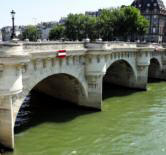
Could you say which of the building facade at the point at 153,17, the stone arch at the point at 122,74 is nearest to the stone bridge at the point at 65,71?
the stone arch at the point at 122,74

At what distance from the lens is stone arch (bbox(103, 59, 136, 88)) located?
35.0 m

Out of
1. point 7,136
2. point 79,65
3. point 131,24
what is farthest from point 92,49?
point 131,24

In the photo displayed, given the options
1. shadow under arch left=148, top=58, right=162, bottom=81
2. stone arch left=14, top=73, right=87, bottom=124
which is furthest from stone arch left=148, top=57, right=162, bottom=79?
stone arch left=14, top=73, right=87, bottom=124

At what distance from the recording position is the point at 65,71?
70.0 ft

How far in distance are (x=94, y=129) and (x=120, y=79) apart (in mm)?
17440

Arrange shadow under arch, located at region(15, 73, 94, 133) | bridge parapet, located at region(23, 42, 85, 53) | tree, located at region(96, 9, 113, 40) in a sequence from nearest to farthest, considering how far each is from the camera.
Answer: bridge parapet, located at region(23, 42, 85, 53) → shadow under arch, located at region(15, 73, 94, 133) → tree, located at region(96, 9, 113, 40)

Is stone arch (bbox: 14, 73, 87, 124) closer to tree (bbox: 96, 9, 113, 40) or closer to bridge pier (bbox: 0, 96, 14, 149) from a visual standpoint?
bridge pier (bbox: 0, 96, 14, 149)

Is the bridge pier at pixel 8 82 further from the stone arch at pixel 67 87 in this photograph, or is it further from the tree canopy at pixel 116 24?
the tree canopy at pixel 116 24

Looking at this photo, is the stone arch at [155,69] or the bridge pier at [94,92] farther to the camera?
the stone arch at [155,69]

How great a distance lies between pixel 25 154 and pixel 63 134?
3818 mm

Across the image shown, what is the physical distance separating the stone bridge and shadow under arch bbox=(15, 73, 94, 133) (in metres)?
0.10

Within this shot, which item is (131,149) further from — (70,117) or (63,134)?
(70,117)

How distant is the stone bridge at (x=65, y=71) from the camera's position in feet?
48.5

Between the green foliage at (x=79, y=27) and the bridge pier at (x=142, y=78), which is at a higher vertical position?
the green foliage at (x=79, y=27)
